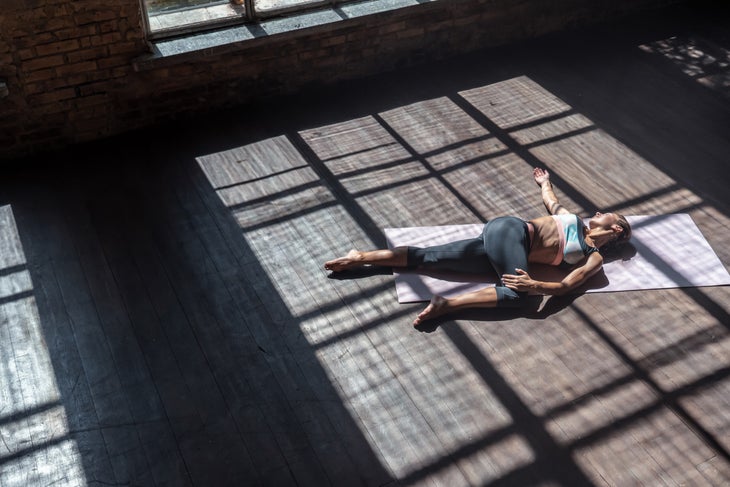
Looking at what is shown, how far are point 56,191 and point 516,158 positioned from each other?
294 centimetres

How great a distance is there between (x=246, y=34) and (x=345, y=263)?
6.64 feet

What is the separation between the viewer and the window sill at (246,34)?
518cm

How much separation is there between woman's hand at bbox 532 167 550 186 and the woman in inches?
24.1

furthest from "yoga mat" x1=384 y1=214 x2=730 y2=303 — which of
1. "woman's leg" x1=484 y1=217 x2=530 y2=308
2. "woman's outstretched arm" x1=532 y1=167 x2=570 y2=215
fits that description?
"woman's outstretched arm" x1=532 y1=167 x2=570 y2=215

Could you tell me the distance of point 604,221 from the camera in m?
4.43

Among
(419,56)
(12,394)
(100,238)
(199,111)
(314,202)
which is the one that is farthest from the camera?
(419,56)

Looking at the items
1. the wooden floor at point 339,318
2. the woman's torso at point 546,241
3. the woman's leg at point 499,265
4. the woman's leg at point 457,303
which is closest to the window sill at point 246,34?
the wooden floor at point 339,318

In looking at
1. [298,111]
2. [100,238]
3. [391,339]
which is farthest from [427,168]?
[100,238]

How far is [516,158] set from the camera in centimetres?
530

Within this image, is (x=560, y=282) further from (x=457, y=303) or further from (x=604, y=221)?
(x=457, y=303)

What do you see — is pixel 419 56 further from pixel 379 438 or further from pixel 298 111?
pixel 379 438

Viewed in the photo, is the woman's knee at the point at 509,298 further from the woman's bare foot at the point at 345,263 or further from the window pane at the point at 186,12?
the window pane at the point at 186,12

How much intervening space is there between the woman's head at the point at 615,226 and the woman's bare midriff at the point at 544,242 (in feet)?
0.95

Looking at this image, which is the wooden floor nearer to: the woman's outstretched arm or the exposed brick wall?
the woman's outstretched arm
